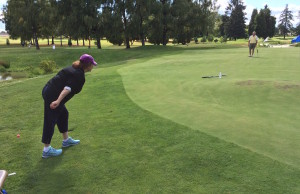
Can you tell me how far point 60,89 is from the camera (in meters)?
5.22

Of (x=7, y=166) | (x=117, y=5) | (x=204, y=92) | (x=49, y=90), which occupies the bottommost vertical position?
(x=7, y=166)

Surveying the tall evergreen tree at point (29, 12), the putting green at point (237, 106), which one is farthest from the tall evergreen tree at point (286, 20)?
the putting green at point (237, 106)

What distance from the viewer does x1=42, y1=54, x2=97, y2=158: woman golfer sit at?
16.5 ft

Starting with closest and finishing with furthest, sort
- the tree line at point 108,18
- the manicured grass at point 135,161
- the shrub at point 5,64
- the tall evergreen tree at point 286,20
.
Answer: the manicured grass at point 135,161, the shrub at point 5,64, the tree line at point 108,18, the tall evergreen tree at point 286,20

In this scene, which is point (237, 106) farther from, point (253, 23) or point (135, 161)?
point (253, 23)

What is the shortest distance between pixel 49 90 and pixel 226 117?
412cm

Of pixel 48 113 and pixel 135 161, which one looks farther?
pixel 48 113

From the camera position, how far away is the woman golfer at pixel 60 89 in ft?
16.5

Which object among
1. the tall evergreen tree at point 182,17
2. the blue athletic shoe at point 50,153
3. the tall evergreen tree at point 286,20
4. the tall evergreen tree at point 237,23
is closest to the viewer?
the blue athletic shoe at point 50,153

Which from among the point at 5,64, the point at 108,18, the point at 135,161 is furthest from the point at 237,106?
the point at 108,18

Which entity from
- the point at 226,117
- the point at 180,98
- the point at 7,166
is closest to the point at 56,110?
the point at 7,166

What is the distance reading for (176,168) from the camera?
Result: 4.71 metres

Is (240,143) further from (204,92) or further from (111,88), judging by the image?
(111,88)

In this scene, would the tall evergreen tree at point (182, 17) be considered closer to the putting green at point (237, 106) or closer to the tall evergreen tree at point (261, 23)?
the putting green at point (237, 106)
